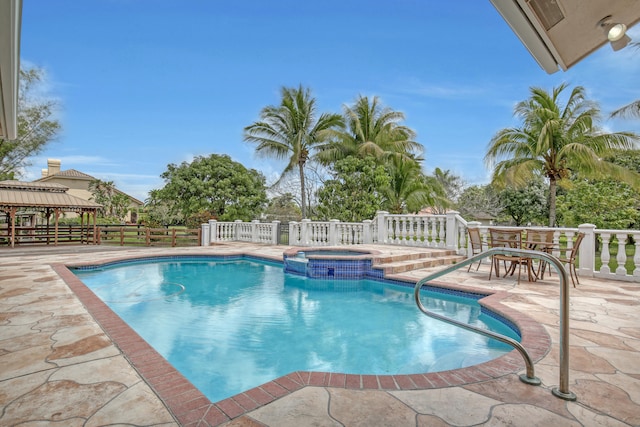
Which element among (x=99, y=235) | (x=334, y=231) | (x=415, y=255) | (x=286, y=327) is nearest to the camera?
(x=286, y=327)

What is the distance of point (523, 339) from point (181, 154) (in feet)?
71.5

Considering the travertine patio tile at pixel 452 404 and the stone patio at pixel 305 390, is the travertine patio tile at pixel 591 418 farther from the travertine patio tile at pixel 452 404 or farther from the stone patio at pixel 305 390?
the travertine patio tile at pixel 452 404

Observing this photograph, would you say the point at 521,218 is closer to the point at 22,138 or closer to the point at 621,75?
the point at 621,75

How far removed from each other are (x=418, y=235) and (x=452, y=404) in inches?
329

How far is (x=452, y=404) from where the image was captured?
2.10 meters

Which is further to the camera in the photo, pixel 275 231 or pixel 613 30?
pixel 275 231

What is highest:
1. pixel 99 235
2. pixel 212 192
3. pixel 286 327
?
pixel 212 192

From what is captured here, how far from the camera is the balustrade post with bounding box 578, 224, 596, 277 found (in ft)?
21.2

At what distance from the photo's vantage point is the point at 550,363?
8.79ft

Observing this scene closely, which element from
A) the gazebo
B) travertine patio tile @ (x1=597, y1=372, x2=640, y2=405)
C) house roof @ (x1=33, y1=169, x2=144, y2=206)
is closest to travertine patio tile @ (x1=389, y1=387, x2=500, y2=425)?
travertine patio tile @ (x1=597, y1=372, x2=640, y2=405)

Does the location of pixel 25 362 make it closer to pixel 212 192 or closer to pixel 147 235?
pixel 147 235

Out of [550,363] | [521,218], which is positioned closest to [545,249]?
[550,363]

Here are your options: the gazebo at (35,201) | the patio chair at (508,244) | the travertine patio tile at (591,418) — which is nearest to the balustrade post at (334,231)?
the patio chair at (508,244)

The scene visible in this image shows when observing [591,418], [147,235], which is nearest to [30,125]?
[147,235]
